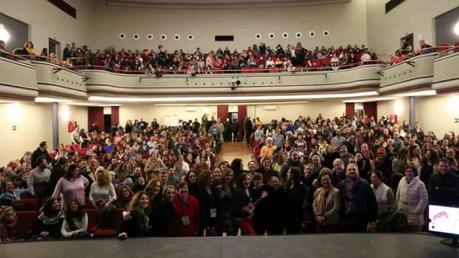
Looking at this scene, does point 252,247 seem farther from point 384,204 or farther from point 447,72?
point 447,72

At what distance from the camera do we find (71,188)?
209 inches

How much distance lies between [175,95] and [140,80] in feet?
5.67

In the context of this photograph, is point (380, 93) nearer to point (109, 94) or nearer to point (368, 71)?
point (368, 71)

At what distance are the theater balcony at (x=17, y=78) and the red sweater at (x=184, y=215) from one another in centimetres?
763

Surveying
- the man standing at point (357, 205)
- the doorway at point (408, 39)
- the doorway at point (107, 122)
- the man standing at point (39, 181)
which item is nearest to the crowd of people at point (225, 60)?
the doorway at point (408, 39)

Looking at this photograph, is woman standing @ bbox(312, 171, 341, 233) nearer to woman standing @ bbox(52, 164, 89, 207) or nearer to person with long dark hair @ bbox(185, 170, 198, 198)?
person with long dark hair @ bbox(185, 170, 198, 198)

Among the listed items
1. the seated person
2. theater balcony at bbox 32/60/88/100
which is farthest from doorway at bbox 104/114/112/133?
the seated person

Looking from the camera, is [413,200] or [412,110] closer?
[413,200]

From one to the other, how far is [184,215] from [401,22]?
52.8 feet

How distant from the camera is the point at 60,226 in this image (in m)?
4.65

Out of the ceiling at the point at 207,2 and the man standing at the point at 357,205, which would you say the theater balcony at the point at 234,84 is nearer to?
the ceiling at the point at 207,2

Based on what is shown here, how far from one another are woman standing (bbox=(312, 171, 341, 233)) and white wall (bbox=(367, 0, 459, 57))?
463 inches

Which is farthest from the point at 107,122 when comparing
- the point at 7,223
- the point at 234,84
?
the point at 7,223

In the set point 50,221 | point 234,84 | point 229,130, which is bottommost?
point 50,221
